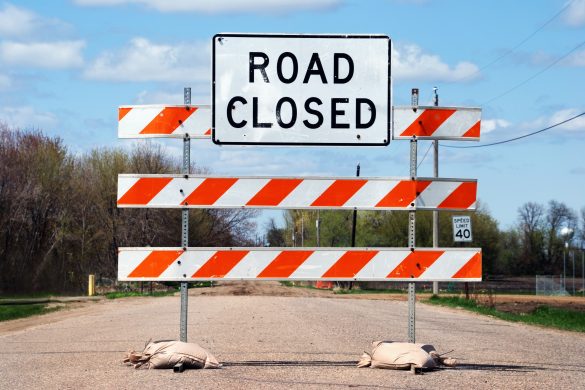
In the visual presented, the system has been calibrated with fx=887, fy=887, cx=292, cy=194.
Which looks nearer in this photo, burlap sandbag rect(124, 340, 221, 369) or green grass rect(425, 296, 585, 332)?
burlap sandbag rect(124, 340, 221, 369)

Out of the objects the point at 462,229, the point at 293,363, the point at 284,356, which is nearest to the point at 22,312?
the point at 462,229

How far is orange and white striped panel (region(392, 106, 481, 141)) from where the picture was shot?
970cm

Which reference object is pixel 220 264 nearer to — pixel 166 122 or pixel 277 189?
pixel 277 189

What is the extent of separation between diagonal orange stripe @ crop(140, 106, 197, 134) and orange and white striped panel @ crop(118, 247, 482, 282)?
4.26 ft

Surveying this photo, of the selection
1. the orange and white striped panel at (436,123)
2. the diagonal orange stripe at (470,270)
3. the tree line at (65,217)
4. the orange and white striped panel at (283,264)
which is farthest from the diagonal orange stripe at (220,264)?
the tree line at (65,217)

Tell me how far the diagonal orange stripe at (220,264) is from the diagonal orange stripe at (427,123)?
89.0 inches

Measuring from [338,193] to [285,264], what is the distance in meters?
0.94

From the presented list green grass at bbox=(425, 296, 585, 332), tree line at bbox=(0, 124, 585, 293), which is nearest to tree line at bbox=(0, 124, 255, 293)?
tree line at bbox=(0, 124, 585, 293)

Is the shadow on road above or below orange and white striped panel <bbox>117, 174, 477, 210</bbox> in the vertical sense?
below

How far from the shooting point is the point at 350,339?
13.4 m

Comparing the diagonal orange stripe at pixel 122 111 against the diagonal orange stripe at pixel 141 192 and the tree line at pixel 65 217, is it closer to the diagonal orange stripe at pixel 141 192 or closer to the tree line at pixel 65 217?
the diagonal orange stripe at pixel 141 192

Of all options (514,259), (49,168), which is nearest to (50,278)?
(49,168)

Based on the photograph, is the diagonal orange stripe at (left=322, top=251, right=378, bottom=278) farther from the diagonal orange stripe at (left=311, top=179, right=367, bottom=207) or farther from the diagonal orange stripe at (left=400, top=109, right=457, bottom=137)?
the diagonal orange stripe at (left=400, top=109, right=457, bottom=137)

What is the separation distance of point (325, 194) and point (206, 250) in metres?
1.40
